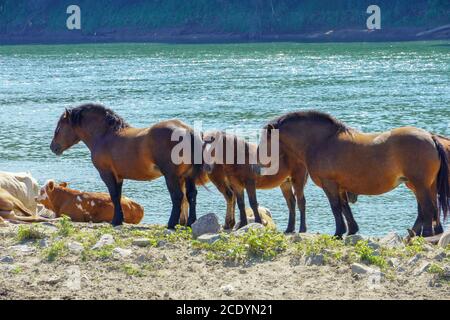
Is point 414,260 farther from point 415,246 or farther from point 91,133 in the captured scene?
point 91,133

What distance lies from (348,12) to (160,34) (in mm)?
14745

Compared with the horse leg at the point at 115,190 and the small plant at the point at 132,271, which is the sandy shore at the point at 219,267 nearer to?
the small plant at the point at 132,271

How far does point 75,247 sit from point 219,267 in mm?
1546

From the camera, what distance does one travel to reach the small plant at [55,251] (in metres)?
9.75

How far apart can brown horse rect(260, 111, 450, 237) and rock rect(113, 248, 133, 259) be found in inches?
105

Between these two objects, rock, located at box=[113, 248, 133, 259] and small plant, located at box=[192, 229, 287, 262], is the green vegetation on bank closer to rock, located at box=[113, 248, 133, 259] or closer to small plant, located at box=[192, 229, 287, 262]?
small plant, located at box=[192, 229, 287, 262]

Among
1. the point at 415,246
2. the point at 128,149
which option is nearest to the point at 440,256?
the point at 415,246

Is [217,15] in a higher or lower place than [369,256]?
higher

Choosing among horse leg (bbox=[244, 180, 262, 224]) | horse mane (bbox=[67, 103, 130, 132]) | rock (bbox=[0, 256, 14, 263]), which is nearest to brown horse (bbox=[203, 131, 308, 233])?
horse leg (bbox=[244, 180, 262, 224])

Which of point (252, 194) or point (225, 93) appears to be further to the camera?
point (225, 93)

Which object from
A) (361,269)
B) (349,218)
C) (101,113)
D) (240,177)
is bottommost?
(349,218)

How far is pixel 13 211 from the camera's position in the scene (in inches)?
504
